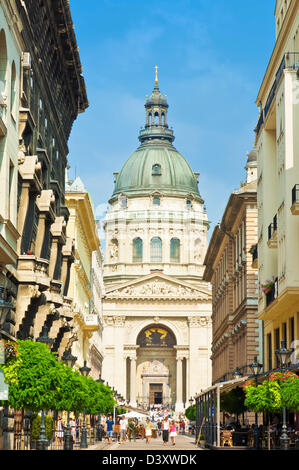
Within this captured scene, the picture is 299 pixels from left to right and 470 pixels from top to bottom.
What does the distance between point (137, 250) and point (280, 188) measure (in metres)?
135

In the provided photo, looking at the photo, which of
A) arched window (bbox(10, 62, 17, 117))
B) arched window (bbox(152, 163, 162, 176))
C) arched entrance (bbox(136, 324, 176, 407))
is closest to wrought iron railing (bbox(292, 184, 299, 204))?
arched window (bbox(10, 62, 17, 117))

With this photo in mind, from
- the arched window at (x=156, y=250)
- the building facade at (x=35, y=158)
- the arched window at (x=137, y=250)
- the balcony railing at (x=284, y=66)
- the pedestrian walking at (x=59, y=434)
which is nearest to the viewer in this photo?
the building facade at (x=35, y=158)

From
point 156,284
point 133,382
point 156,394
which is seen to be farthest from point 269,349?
point 156,394

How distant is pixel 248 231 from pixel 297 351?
68.9 ft

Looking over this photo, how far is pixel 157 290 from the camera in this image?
159 meters

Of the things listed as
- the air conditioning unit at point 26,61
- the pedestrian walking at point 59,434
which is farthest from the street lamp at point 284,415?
the pedestrian walking at point 59,434

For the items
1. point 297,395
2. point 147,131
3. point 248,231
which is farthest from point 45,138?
point 147,131

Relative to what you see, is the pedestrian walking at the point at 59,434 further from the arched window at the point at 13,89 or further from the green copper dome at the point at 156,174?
the green copper dome at the point at 156,174

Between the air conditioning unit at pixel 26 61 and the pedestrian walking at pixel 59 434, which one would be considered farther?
the pedestrian walking at pixel 59 434

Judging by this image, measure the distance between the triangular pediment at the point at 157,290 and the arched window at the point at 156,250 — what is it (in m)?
17.8

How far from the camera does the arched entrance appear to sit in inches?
6442

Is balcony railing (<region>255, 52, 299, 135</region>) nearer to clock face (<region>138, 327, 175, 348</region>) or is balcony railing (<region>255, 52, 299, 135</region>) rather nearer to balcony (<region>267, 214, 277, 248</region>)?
balcony (<region>267, 214, 277, 248</region>)

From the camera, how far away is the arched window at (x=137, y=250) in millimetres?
176875

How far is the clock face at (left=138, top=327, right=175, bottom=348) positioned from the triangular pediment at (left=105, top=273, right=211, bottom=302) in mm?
7566
